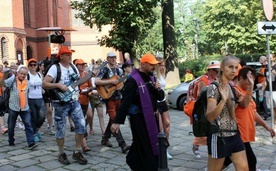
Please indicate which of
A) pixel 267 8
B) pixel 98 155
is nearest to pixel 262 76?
pixel 267 8

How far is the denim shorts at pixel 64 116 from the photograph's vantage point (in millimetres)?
6297

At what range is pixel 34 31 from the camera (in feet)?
136

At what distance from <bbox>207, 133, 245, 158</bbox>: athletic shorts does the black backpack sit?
0.09m

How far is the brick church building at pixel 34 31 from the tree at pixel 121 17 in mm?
4301

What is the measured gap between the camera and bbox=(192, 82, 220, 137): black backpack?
156 inches

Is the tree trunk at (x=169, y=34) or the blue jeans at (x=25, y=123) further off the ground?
the tree trunk at (x=169, y=34)

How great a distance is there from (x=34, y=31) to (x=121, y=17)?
84.3ft

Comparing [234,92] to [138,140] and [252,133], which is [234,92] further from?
[138,140]

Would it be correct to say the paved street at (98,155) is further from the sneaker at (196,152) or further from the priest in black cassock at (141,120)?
the priest in black cassock at (141,120)

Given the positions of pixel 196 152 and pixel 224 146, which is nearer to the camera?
pixel 224 146

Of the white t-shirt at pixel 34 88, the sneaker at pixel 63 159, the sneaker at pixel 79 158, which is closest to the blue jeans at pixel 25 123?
Answer: the white t-shirt at pixel 34 88

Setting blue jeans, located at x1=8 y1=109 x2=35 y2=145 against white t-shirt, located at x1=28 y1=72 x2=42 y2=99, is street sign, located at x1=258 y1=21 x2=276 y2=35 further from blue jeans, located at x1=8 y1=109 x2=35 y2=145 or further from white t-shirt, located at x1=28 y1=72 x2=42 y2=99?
blue jeans, located at x1=8 y1=109 x2=35 y2=145

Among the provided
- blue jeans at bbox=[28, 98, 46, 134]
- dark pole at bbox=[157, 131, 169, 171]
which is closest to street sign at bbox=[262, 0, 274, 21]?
dark pole at bbox=[157, 131, 169, 171]

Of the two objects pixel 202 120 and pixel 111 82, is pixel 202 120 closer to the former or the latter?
pixel 202 120
